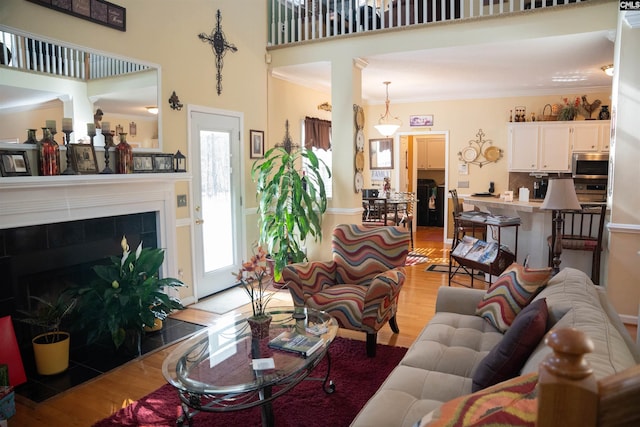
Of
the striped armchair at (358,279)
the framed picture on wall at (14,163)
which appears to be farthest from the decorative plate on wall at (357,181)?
the framed picture on wall at (14,163)

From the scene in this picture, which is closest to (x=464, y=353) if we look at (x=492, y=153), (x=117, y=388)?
(x=117, y=388)

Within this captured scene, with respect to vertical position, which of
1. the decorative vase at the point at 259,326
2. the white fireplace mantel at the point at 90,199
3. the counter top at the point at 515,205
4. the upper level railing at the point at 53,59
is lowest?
the decorative vase at the point at 259,326

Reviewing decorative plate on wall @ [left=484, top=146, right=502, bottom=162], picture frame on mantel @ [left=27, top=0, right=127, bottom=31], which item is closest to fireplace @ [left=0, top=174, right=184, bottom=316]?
picture frame on mantel @ [left=27, top=0, right=127, bottom=31]

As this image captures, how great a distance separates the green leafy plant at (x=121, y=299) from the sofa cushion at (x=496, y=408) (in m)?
2.66

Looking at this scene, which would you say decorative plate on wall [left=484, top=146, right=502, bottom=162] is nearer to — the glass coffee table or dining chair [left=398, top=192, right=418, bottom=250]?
dining chair [left=398, top=192, right=418, bottom=250]

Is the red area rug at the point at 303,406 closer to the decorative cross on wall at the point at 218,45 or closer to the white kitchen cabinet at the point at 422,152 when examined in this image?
the decorative cross on wall at the point at 218,45

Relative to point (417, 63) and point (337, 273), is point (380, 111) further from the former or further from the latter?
point (337, 273)

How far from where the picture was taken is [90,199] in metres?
3.68

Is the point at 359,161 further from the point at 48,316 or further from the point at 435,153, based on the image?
the point at 435,153

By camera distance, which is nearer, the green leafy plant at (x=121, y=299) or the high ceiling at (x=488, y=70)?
the green leafy plant at (x=121, y=299)

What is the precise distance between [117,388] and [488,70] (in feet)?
18.4

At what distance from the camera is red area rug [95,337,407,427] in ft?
8.48

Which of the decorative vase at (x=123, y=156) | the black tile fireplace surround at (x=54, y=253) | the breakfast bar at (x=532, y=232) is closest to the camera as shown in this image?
the black tile fireplace surround at (x=54, y=253)

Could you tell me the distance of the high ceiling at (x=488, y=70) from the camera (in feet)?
16.0
